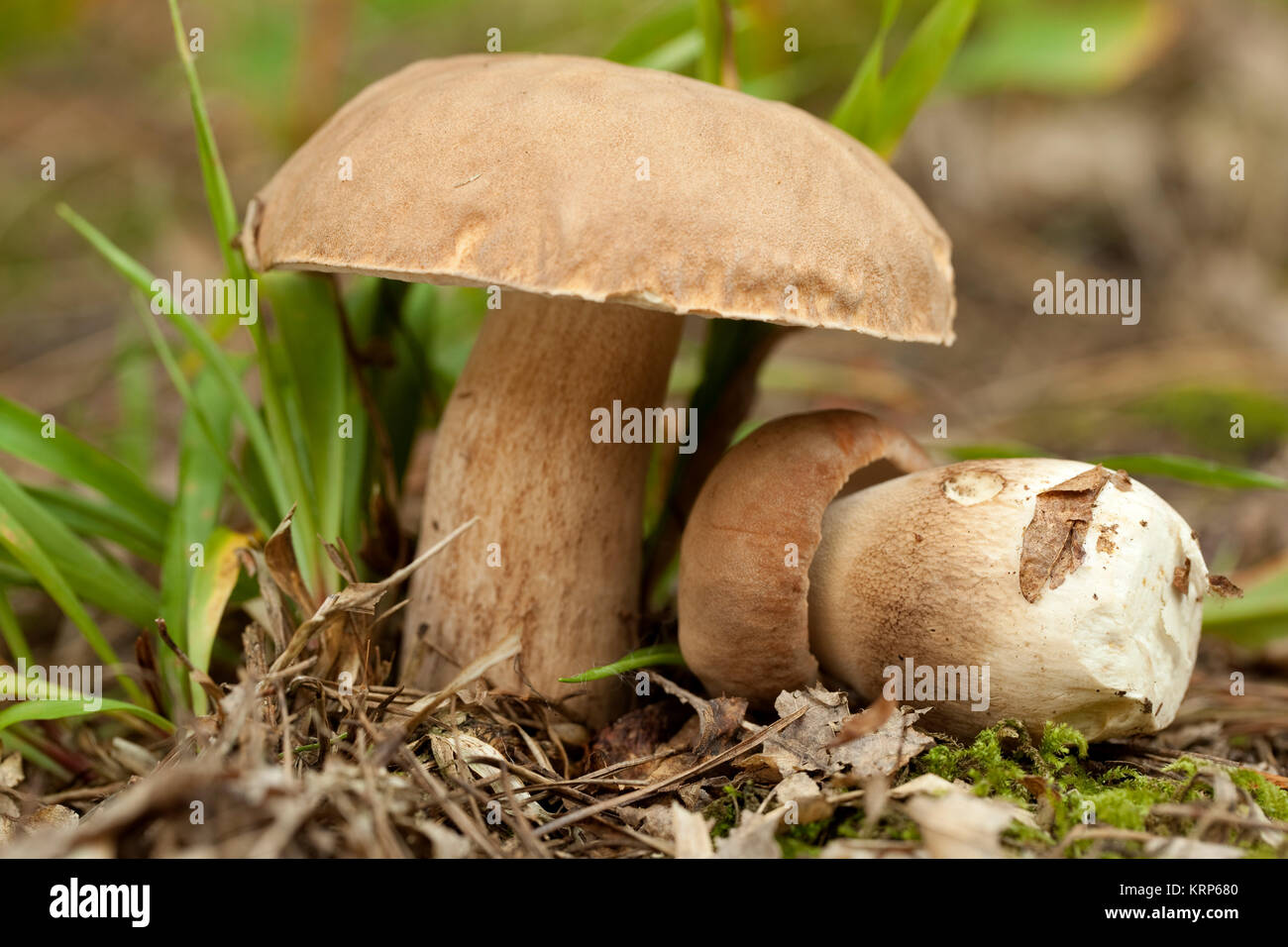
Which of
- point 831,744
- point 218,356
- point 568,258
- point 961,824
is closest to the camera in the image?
point 961,824

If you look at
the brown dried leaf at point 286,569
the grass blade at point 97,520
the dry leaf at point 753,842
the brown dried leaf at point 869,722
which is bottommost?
the dry leaf at point 753,842

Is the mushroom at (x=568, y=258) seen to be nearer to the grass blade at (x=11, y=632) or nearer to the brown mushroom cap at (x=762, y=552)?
the brown mushroom cap at (x=762, y=552)

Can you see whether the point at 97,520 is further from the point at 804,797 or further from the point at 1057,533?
the point at 1057,533

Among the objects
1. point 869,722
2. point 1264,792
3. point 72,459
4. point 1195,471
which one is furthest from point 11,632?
point 1195,471

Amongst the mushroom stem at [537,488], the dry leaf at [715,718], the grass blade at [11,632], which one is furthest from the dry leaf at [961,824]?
the grass blade at [11,632]

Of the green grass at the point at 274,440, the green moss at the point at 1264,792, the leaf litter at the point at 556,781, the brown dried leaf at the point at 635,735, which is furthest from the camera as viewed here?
the green grass at the point at 274,440
